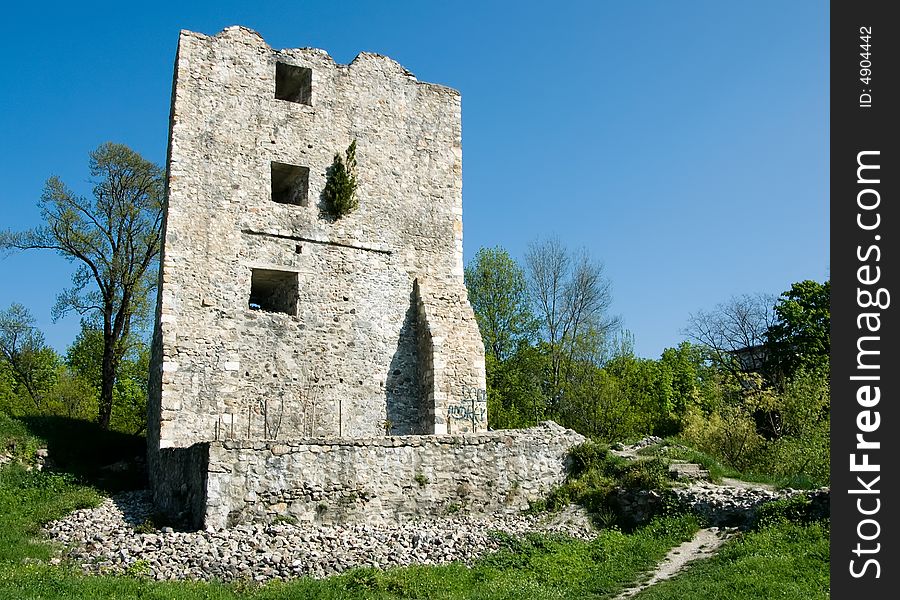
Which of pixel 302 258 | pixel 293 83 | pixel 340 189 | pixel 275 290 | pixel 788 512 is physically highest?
pixel 293 83

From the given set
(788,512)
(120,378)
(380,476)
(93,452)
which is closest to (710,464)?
(788,512)

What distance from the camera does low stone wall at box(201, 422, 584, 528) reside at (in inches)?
504

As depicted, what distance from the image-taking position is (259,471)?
13000mm

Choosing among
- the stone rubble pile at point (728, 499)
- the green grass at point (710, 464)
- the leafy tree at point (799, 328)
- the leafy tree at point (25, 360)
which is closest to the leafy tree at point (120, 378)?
the leafy tree at point (25, 360)

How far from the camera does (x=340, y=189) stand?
19141 millimetres

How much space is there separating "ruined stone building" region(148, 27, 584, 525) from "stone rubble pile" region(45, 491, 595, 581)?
136 centimetres

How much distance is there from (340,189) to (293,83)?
3.60m

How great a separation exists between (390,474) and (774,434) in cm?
1305

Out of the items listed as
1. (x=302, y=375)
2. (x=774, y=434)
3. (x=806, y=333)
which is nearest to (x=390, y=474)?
(x=302, y=375)

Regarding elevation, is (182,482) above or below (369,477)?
below

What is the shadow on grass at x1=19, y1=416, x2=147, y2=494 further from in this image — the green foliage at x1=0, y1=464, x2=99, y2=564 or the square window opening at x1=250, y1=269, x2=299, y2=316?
the square window opening at x1=250, y1=269, x2=299, y2=316

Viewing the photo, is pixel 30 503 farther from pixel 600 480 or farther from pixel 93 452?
pixel 600 480

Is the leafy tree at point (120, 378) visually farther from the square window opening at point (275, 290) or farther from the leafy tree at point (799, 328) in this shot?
the leafy tree at point (799, 328)

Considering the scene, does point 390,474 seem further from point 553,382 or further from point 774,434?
point 553,382
